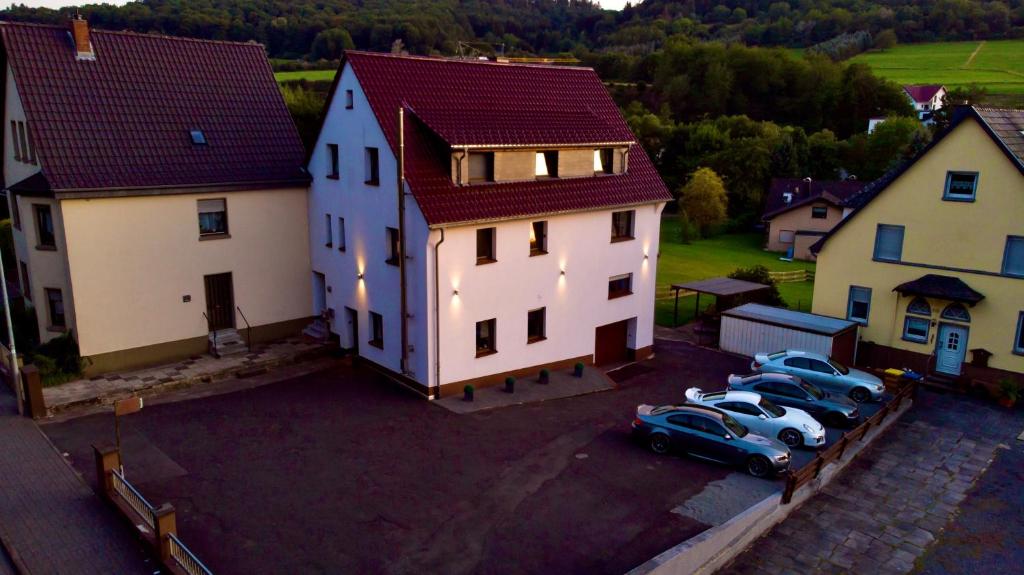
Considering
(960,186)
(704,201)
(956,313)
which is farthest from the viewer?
(704,201)

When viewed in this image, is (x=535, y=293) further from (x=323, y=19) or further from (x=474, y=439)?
(x=323, y=19)

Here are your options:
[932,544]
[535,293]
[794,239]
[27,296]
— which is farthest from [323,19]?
[932,544]

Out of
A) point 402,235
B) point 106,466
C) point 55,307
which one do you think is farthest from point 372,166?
point 106,466

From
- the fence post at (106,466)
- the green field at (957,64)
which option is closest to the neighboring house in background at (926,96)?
the green field at (957,64)

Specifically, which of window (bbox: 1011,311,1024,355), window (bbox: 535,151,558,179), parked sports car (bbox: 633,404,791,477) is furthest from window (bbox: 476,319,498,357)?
window (bbox: 1011,311,1024,355)

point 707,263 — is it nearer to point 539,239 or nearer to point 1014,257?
point 1014,257

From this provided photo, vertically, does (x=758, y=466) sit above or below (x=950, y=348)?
below

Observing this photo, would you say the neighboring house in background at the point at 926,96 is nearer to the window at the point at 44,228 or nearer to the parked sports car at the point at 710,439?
the parked sports car at the point at 710,439
